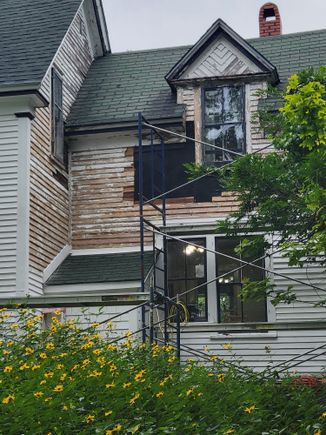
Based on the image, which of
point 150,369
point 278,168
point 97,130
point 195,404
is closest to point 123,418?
point 195,404

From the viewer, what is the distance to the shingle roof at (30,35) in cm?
1457

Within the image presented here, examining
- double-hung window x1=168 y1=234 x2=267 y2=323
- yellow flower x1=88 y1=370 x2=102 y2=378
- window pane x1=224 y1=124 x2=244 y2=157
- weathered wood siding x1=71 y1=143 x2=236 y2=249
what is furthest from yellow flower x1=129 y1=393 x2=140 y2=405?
window pane x1=224 y1=124 x2=244 y2=157

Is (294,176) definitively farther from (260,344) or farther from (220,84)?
(220,84)

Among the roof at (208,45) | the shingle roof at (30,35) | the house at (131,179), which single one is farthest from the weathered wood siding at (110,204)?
the shingle roof at (30,35)

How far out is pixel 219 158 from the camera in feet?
51.5

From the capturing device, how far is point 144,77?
17.9 metres

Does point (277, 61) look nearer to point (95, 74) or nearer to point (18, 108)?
point (95, 74)

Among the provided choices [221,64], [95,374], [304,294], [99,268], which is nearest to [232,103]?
[221,64]

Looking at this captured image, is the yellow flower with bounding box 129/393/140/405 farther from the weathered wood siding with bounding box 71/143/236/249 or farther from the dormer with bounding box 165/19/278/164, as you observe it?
the dormer with bounding box 165/19/278/164

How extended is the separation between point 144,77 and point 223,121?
2.95 meters

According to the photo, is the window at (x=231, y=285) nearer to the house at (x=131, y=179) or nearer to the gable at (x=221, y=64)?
the house at (x=131, y=179)

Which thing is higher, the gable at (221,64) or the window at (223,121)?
the gable at (221,64)

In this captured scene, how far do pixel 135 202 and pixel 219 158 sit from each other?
2.00 m

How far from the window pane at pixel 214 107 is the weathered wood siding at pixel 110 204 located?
1736 millimetres
